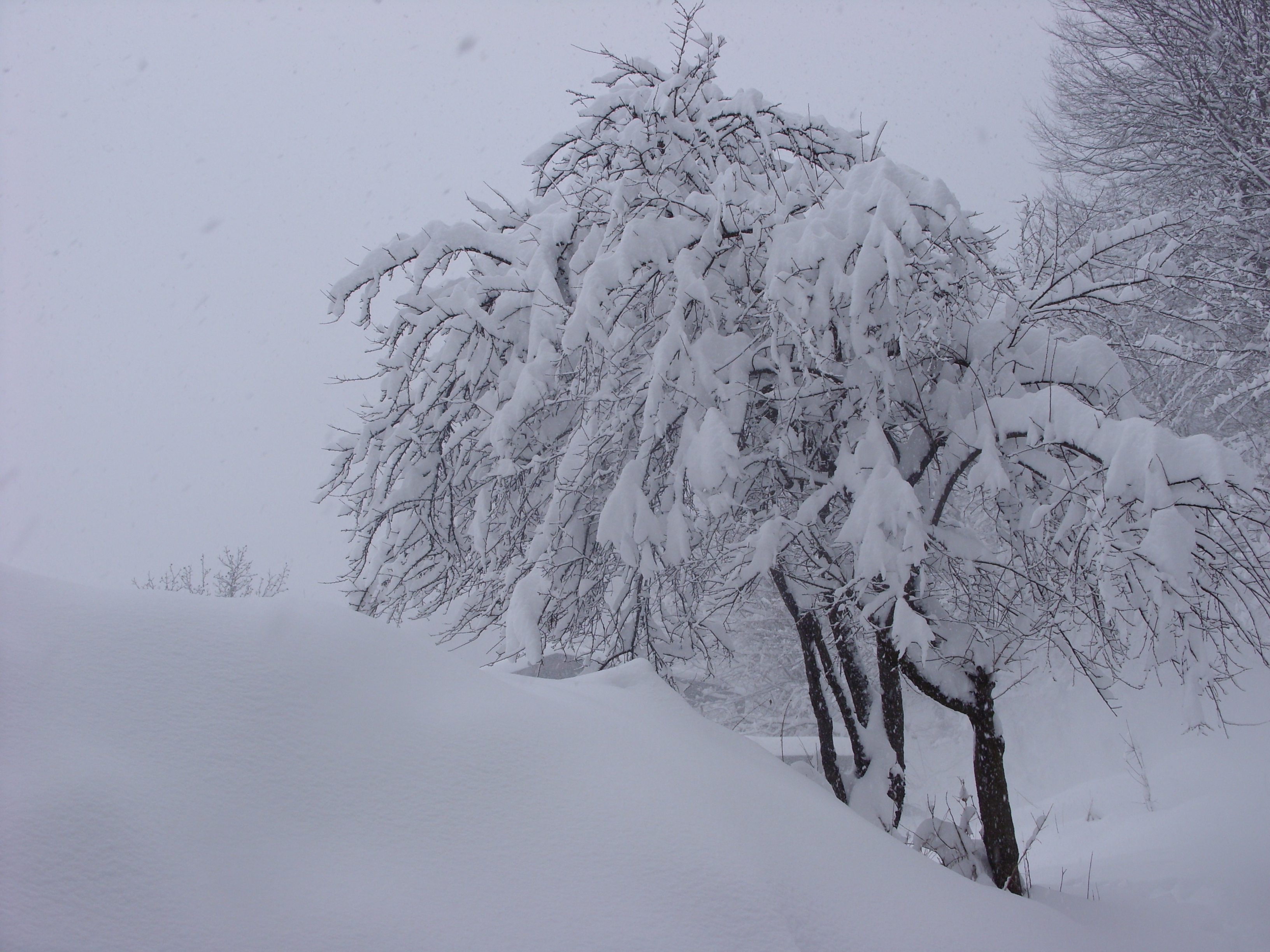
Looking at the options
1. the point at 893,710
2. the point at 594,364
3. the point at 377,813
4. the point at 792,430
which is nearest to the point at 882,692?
the point at 893,710

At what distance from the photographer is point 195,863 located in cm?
140

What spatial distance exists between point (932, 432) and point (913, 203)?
142 centimetres

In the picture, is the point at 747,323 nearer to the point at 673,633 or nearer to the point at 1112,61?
the point at 673,633

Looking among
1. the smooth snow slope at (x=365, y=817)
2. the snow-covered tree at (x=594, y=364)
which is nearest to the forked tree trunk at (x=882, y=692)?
the snow-covered tree at (x=594, y=364)

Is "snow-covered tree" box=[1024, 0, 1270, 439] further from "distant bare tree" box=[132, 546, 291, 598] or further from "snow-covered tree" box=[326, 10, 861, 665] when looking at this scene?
"distant bare tree" box=[132, 546, 291, 598]

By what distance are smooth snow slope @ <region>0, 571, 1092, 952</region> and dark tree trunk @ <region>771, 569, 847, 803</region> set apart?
2.82m

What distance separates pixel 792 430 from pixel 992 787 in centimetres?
256

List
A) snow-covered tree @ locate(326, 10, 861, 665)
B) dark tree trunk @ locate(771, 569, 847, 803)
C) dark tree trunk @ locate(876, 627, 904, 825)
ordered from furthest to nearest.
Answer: dark tree trunk @ locate(771, 569, 847, 803)
dark tree trunk @ locate(876, 627, 904, 825)
snow-covered tree @ locate(326, 10, 861, 665)

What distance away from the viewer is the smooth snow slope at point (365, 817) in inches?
53.2

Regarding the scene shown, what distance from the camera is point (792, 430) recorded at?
480 centimetres

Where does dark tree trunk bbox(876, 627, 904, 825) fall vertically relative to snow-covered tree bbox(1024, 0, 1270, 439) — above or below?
below

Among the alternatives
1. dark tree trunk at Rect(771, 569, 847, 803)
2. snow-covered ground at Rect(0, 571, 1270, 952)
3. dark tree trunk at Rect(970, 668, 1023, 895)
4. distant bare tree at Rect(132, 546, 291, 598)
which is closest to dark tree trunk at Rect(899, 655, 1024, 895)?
dark tree trunk at Rect(970, 668, 1023, 895)

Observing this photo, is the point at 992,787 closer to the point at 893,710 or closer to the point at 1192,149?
the point at 893,710

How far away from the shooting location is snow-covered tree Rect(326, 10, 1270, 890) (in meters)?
3.77
